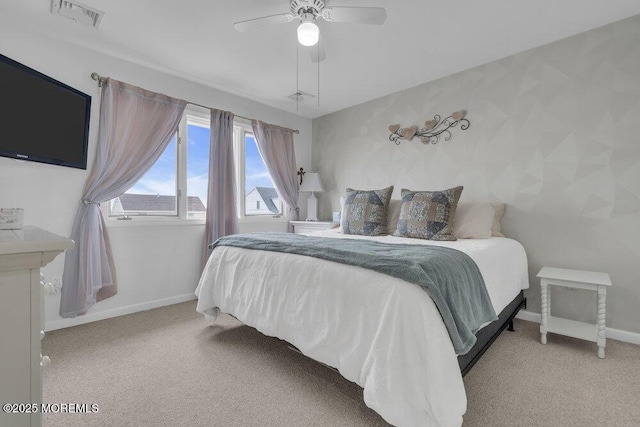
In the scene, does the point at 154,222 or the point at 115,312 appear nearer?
the point at 115,312

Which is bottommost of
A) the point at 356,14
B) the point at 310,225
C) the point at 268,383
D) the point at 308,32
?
the point at 268,383

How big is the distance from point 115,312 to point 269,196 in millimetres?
2210

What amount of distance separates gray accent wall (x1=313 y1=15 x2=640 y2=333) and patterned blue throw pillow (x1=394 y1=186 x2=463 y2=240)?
2.10ft

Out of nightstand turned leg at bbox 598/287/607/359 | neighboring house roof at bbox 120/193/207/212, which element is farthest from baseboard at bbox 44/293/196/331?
nightstand turned leg at bbox 598/287/607/359

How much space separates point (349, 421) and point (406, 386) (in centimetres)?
42

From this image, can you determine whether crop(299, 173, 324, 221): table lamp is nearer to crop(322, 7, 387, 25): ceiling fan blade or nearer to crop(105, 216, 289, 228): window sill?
crop(105, 216, 289, 228): window sill

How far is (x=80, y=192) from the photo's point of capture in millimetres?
2559

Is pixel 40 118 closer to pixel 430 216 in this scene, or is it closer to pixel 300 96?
pixel 300 96

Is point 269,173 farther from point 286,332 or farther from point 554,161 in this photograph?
point 554,161

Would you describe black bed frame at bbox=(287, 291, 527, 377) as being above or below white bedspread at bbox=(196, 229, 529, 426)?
below

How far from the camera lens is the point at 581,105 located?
7.79ft

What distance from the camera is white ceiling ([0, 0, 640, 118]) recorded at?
2074 millimetres

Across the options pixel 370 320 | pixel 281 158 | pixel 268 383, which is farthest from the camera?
pixel 281 158

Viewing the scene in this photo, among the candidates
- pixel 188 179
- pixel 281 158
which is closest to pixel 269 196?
pixel 281 158
